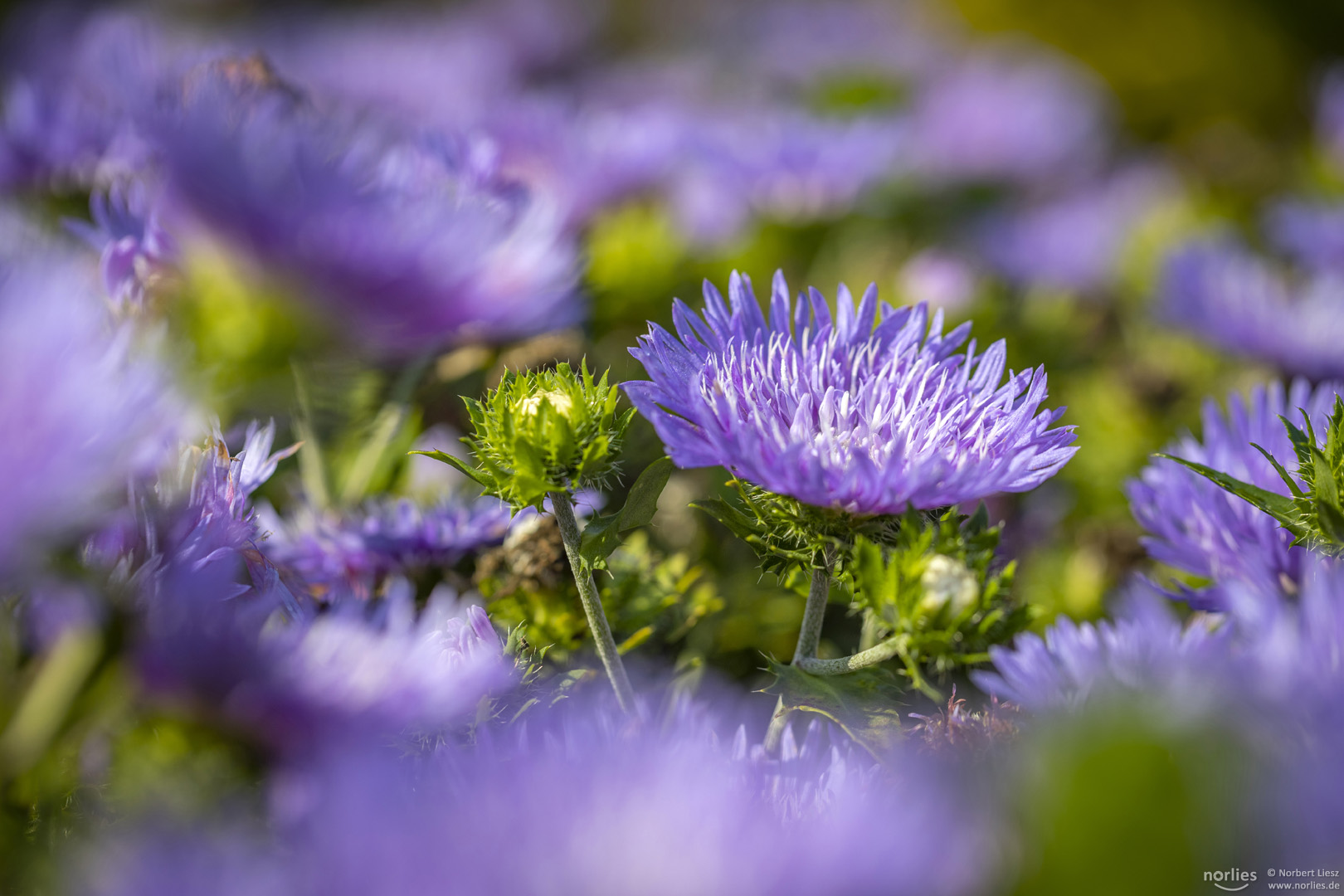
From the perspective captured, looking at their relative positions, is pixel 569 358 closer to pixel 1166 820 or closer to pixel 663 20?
pixel 1166 820

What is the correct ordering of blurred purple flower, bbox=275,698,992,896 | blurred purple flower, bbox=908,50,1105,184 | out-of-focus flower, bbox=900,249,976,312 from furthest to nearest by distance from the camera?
blurred purple flower, bbox=908,50,1105,184 → out-of-focus flower, bbox=900,249,976,312 → blurred purple flower, bbox=275,698,992,896

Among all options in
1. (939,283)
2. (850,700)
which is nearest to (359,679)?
(850,700)

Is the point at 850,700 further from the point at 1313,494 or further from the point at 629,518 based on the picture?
the point at 1313,494

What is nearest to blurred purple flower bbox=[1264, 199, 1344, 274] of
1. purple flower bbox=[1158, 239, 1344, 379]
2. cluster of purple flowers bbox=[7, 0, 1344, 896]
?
purple flower bbox=[1158, 239, 1344, 379]

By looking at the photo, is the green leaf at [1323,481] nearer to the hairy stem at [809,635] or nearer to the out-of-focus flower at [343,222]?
the hairy stem at [809,635]

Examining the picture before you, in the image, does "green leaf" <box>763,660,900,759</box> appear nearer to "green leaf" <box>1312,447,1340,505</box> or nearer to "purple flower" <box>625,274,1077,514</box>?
"purple flower" <box>625,274,1077,514</box>

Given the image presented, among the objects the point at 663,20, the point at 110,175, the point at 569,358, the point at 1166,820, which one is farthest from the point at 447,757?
the point at 663,20

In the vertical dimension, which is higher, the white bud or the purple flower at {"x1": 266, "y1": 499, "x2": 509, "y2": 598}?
the purple flower at {"x1": 266, "y1": 499, "x2": 509, "y2": 598}

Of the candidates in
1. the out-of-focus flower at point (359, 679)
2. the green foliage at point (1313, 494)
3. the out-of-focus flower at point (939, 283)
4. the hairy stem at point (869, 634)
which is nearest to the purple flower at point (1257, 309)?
the out-of-focus flower at point (939, 283)
